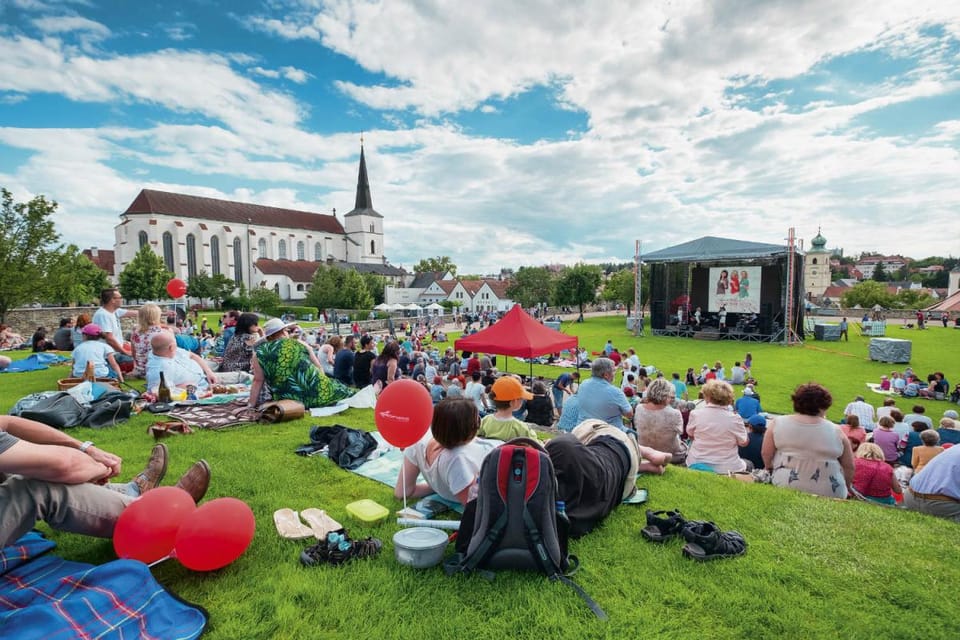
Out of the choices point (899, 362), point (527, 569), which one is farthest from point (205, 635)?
point (899, 362)

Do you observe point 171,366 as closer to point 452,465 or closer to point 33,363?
point 452,465

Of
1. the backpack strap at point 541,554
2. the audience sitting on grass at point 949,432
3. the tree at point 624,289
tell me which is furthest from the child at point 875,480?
the tree at point 624,289

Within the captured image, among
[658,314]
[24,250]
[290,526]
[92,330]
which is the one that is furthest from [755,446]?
[658,314]

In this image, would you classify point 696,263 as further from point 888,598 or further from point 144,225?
point 144,225

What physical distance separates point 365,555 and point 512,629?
3.43ft

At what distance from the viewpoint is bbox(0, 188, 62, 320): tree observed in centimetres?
1659

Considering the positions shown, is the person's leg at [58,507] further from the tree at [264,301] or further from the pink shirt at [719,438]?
the tree at [264,301]

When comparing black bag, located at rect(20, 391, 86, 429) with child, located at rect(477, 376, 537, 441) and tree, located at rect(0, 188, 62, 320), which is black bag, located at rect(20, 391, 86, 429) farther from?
tree, located at rect(0, 188, 62, 320)

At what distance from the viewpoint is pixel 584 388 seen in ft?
18.3

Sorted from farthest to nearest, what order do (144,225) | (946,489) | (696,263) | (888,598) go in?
(144,225) → (696,263) → (946,489) → (888,598)

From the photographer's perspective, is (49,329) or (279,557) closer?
(279,557)

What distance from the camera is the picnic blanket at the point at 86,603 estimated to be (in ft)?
6.32

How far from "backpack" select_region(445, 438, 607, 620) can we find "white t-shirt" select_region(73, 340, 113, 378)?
23.9 feet

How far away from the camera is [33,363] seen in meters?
10.3
